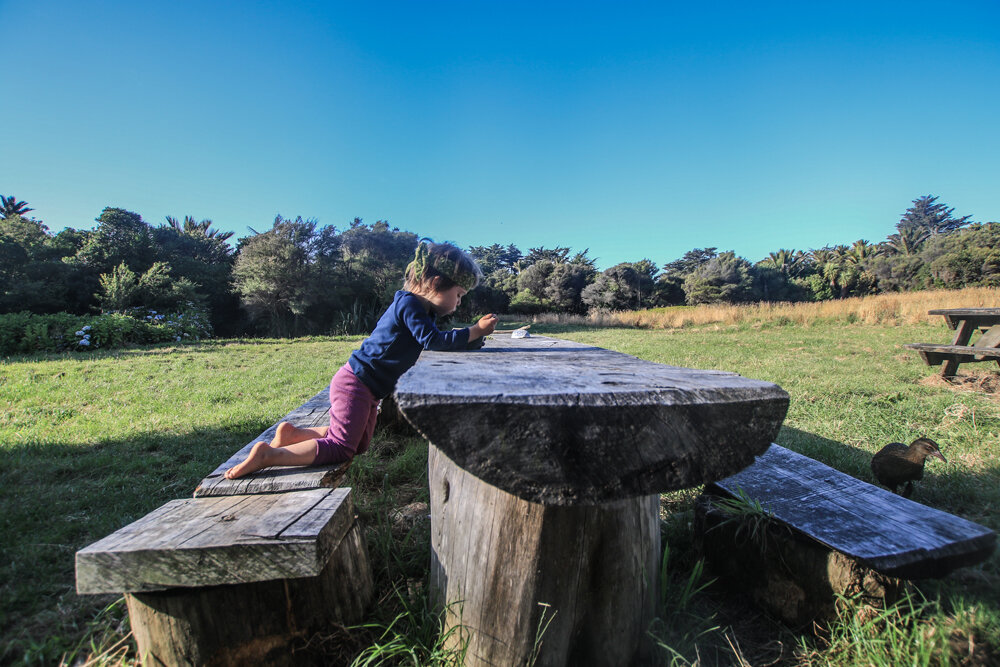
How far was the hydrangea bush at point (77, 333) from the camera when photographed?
32.9 ft

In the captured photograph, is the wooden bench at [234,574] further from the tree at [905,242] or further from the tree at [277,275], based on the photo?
the tree at [905,242]

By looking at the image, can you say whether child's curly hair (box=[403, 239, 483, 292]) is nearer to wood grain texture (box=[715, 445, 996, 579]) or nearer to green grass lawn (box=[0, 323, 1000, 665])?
green grass lawn (box=[0, 323, 1000, 665])

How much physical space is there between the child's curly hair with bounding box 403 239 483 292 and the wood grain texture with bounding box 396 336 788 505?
1.35m

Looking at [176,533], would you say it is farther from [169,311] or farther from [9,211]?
[9,211]

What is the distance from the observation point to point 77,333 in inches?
406

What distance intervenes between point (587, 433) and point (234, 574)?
99 centimetres

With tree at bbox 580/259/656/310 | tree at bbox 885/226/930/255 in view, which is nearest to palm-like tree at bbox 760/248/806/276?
tree at bbox 885/226/930/255

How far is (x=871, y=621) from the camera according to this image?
129 centimetres

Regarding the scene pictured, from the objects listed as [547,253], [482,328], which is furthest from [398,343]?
[547,253]

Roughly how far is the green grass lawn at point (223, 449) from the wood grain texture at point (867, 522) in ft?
0.55

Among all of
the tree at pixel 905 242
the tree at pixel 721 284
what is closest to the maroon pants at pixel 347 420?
the tree at pixel 721 284

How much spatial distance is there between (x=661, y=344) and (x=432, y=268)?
9350mm

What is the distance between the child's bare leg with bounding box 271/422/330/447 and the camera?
1.97m

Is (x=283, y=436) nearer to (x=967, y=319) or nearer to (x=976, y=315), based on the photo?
(x=976, y=315)
